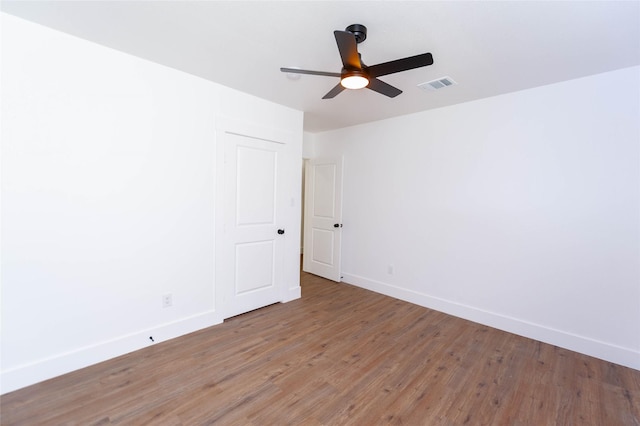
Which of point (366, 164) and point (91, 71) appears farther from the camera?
point (366, 164)

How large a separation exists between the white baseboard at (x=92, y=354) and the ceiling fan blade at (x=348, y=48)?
2803 millimetres

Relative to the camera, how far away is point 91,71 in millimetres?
2326

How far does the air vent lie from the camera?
2.82m

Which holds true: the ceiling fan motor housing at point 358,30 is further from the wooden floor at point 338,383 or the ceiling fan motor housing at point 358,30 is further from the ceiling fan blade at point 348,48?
the wooden floor at point 338,383

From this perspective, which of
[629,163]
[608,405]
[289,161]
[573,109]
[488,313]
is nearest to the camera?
[608,405]

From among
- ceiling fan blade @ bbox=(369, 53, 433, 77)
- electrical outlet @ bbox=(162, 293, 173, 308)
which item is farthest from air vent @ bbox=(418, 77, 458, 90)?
electrical outlet @ bbox=(162, 293, 173, 308)

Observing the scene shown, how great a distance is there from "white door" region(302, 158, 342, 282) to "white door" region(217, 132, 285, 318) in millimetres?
1250

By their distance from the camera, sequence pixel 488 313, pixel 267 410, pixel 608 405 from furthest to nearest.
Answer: pixel 488 313
pixel 608 405
pixel 267 410

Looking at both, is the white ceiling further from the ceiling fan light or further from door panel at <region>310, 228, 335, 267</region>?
door panel at <region>310, 228, 335, 267</region>

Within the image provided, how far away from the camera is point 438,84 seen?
2.92 meters

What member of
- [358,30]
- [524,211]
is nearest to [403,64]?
[358,30]

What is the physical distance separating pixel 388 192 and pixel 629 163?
2447 mm

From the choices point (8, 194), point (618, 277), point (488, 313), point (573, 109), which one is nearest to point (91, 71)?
point (8, 194)

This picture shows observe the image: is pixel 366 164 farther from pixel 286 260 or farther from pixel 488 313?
pixel 488 313
